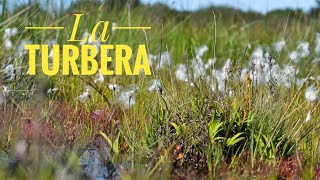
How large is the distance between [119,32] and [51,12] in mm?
618

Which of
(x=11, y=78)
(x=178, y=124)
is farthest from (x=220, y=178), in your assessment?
(x=11, y=78)

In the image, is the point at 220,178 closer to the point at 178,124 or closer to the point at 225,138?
the point at 225,138

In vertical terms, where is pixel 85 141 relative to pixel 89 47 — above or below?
below

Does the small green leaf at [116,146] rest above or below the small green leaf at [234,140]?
below

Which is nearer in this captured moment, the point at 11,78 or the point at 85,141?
the point at 85,141

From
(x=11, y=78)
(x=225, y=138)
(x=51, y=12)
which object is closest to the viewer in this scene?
(x=225, y=138)

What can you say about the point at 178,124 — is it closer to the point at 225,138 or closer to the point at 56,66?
the point at 225,138

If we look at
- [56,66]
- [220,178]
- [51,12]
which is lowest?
[220,178]

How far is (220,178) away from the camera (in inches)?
103

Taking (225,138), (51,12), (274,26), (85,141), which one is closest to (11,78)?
(85,141)

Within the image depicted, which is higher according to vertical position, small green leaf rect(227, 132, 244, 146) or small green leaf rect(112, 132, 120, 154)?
small green leaf rect(227, 132, 244, 146)

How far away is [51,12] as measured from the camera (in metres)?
5.88

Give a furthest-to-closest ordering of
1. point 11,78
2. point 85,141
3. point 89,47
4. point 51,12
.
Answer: point 51,12 → point 89,47 → point 11,78 → point 85,141

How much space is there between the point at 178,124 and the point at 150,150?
0.60 ft
